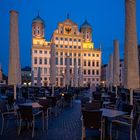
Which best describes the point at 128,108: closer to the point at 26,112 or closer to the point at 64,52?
the point at 26,112

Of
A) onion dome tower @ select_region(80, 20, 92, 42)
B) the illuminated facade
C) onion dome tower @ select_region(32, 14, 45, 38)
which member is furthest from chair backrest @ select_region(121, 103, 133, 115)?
onion dome tower @ select_region(80, 20, 92, 42)

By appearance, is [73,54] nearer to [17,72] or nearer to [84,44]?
[84,44]

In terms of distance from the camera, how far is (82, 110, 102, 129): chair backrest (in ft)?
19.7

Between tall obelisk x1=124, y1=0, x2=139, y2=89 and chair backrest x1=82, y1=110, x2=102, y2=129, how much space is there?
2592 millimetres

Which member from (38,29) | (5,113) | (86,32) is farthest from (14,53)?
(86,32)

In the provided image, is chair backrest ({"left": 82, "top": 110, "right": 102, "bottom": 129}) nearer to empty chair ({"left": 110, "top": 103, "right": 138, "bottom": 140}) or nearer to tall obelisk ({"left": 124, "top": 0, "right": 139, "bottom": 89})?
empty chair ({"left": 110, "top": 103, "right": 138, "bottom": 140})

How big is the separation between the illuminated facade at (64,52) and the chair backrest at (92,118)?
6498 centimetres

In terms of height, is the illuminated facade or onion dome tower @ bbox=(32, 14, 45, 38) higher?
onion dome tower @ bbox=(32, 14, 45, 38)

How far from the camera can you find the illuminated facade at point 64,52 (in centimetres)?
7406

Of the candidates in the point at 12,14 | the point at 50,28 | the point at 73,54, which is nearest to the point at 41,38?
the point at 73,54

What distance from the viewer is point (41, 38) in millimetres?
77250

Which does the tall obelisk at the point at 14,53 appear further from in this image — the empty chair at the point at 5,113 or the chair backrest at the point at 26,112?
the chair backrest at the point at 26,112

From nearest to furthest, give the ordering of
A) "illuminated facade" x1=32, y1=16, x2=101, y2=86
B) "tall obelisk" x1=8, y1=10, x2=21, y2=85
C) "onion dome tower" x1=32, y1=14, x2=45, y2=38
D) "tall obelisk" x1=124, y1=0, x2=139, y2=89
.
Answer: "tall obelisk" x1=124, y1=0, x2=139, y2=89 < "tall obelisk" x1=8, y1=10, x2=21, y2=85 < "illuminated facade" x1=32, y1=16, x2=101, y2=86 < "onion dome tower" x1=32, y1=14, x2=45, y2=38

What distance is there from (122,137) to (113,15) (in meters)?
163
